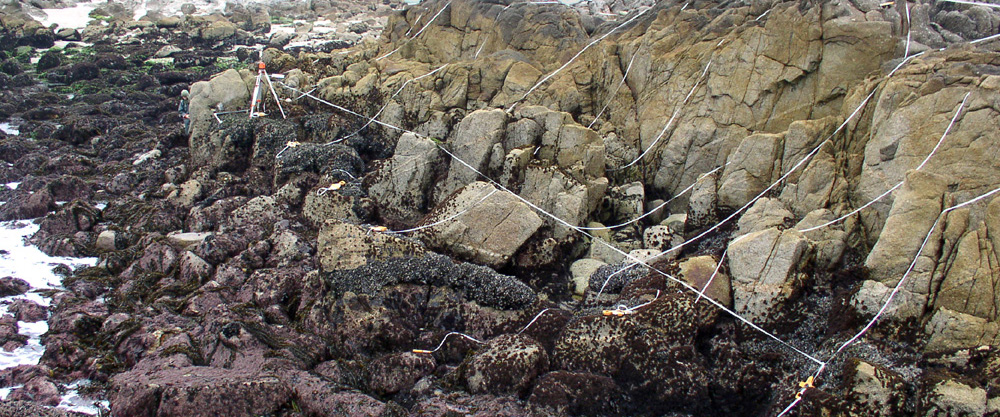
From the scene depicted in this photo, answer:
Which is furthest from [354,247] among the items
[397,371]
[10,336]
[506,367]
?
[10,336]

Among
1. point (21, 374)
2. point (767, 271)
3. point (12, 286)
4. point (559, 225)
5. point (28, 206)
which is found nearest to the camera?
point (21, 374)

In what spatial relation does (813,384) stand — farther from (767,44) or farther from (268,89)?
(268,89)

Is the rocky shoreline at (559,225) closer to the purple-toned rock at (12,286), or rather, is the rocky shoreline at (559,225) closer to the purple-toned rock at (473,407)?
the purple-toned rock at (473,407)

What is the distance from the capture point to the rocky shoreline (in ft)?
28.3

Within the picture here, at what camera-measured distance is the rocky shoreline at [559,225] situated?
28.3 feet

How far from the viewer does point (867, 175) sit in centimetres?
1038

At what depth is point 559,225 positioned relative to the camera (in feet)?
41.3

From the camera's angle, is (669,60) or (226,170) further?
(226,170)

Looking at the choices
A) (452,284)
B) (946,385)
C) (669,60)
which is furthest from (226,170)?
(946,385)

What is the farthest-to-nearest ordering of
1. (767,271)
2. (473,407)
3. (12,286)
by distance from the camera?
(12,286), (767,271), (473,407)

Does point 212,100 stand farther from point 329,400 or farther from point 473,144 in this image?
point 329,400

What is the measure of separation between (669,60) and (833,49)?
337 cm

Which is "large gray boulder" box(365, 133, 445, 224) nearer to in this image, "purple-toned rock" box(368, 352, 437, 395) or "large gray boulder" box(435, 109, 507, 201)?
"large gray boulder" box(435, 109, 507, 201)

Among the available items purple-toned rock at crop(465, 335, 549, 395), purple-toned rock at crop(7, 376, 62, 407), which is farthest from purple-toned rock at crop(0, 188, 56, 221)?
purple-toned rock at crop(465, 335, 549, 395)
